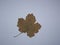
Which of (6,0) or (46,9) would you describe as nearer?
(6,0)

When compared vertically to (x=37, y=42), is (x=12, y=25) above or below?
above

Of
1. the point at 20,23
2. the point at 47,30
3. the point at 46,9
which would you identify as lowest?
the point at 47,30

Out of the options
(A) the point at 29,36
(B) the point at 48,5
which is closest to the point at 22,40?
(A) the point at 29,36

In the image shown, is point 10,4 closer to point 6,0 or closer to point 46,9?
point 6,0
